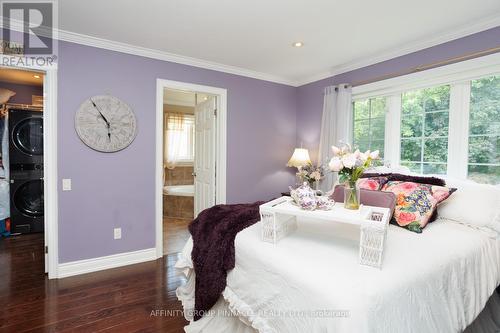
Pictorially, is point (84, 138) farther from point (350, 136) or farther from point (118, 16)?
point (350, 136)

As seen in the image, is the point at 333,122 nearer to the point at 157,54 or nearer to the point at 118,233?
the point at 157,54

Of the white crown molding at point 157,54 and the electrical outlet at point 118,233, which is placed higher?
the white crown molding at point 157,54

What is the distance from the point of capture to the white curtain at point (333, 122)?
3.44 metres

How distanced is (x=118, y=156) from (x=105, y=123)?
1.25ft

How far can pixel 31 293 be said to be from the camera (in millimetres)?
2361

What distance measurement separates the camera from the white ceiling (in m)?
2.11

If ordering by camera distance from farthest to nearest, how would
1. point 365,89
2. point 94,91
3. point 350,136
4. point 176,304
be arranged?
point 350,136 < point 365,89 < point 94,91 < point 176,304

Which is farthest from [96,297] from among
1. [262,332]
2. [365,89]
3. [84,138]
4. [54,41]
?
[365,89]

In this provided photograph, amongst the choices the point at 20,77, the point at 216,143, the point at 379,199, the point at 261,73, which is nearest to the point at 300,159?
the point at 216,143

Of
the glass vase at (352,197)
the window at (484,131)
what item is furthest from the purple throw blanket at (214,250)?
the window at (484,131)

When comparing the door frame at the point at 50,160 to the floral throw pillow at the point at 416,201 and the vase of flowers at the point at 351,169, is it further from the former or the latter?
the floral throw pillow at the point at 416,201

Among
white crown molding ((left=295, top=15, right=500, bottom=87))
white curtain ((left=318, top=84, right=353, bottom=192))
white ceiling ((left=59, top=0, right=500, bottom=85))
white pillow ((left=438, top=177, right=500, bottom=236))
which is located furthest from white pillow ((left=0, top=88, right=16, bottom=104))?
white pillow ((left=438, top=177, right=500, bottom=236))

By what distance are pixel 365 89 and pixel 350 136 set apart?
0.62m

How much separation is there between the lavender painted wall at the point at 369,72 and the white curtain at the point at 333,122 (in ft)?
0.66
